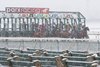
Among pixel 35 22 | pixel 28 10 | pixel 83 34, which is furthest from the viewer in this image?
pixel 35 22

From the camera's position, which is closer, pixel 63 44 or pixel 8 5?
pixel 63 44

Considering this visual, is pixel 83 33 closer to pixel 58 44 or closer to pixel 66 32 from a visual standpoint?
pixel 66 32

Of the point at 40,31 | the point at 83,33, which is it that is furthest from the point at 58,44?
the point at 40,31

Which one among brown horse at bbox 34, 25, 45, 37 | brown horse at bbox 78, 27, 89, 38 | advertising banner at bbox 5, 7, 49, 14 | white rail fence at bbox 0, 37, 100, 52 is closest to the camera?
white rail fence at bbox 0, 37, 100, 52

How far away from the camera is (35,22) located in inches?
1383

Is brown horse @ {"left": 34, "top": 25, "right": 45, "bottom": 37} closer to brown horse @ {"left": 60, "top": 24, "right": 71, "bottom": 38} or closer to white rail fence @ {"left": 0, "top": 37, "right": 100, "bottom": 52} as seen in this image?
brown horse @ {"left": 60, "top": 24, "right": 71, "bottom": 38}

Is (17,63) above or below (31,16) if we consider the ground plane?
below

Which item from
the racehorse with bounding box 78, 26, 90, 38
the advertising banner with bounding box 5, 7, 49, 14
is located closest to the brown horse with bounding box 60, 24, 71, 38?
the racehorse with bounding box 78, 26, 90, 38

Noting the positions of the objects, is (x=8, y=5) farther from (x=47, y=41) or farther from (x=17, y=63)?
(x=17, y=63)

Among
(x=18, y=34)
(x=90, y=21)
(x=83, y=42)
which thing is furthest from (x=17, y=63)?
(x=90, y=21)

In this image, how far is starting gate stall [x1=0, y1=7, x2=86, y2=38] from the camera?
34.0 m

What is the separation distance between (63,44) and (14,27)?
36.5ft

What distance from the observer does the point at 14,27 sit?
34.8 metres

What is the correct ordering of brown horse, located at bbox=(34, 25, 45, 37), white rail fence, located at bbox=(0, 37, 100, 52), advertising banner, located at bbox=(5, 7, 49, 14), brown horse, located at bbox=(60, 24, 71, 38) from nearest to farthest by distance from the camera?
white rail fence, located at bbox=(0, 37, 100, 52) → brown horse, located at bbox=(60, 24, 71, 38) → brown horse, located at bbox=(34, 25, 45, 37) → advertising banner, located at bbox=(5, 7, 49, 14)
